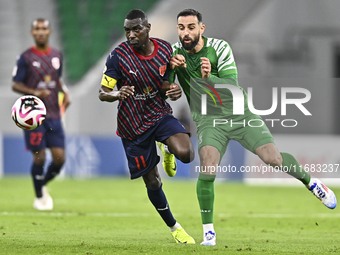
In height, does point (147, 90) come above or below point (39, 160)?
above

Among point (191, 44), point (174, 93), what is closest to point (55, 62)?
point (191, 44)

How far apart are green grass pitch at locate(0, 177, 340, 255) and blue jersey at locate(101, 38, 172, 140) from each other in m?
1.25

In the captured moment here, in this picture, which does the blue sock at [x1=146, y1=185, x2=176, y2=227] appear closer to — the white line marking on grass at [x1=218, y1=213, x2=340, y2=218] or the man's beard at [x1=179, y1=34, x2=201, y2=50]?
the man's beard at [x1=179, y1=34, x2=201, y2=50]

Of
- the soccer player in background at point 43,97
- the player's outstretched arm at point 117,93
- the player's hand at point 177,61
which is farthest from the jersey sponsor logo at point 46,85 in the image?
the player's hand at point 177,61

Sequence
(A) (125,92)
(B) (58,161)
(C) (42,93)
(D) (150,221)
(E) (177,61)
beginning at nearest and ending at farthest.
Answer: (A) (125,92) → (E) (177,61) → (D) (150,221) → (C) (42,93) → (B) (58,161)

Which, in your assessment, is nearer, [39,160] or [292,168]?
[292,168]

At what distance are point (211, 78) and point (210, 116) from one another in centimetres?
44

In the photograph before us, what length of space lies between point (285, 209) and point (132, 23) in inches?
212

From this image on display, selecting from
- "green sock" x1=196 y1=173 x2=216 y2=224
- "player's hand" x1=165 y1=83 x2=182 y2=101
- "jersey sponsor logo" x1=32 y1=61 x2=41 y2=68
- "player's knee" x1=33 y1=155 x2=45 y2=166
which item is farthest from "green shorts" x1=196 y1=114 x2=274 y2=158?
"jersey sponsor logo" x1=32 y1=61 x2=41 y2=68

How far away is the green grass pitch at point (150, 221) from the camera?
5656mm

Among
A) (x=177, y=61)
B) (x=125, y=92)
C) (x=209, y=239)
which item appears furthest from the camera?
(x=177, y=61)

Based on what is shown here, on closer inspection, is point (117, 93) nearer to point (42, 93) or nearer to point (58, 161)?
point (42, 93)

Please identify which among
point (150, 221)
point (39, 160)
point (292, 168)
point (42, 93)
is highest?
point (42, 93)

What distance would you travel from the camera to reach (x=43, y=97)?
9266mm
